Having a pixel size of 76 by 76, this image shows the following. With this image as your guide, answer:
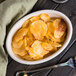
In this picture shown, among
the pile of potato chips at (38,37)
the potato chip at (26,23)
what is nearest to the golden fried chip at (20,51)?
the pile of potato chips at (38,37)

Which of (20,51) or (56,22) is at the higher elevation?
(56,22)

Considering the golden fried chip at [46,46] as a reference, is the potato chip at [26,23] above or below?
above

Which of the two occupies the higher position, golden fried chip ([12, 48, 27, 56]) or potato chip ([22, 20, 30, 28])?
potato chip ([22, 20, 30, 28])

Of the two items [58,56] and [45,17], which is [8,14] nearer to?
[45,17]

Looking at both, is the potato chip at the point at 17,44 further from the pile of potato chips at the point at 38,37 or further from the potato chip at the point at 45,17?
the potato chip at the point at 45,17

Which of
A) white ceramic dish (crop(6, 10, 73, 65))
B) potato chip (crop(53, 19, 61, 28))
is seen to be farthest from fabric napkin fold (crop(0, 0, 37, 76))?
potato chip (crop(53, 19, 61, 28))

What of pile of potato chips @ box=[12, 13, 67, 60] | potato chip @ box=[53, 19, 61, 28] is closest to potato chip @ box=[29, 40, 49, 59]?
pile of potato chips @ box=[12, 13, 67, 60]

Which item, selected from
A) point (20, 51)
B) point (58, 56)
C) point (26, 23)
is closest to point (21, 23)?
point (26, 23)

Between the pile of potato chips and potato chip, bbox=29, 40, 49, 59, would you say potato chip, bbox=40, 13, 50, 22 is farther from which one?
potato chip, bbox=29, 40, 49, 59

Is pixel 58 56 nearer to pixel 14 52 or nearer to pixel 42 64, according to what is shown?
pixel 42 64
